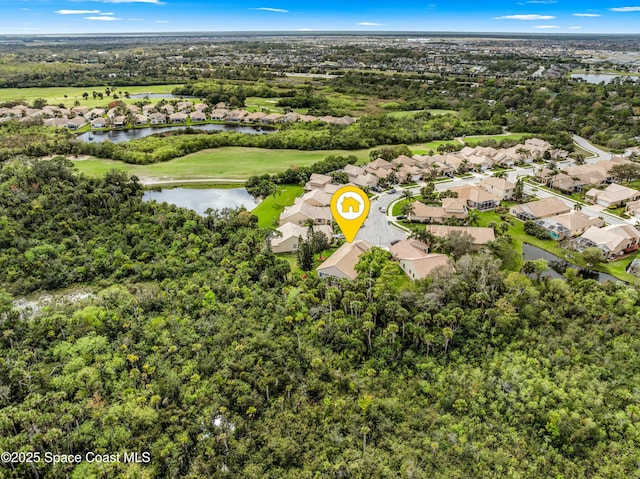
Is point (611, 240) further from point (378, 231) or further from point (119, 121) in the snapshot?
point (119, 121)

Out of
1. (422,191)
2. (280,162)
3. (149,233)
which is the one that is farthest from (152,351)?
(280,162)

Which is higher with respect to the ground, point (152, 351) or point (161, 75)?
point (161, 75)

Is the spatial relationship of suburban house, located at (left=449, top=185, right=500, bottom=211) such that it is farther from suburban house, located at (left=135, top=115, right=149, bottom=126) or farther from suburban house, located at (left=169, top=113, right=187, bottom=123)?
suburban house, located at (left=135, top=115, right=149, bottom=126)

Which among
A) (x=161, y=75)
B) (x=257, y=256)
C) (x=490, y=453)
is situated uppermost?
(x=161, y=75)

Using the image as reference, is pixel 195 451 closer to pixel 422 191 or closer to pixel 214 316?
pixel 214 316

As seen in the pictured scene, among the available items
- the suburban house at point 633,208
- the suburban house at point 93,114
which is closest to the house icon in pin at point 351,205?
the suburban house at point 633,208

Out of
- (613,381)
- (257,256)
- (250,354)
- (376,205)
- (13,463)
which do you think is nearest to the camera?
(13,463)
